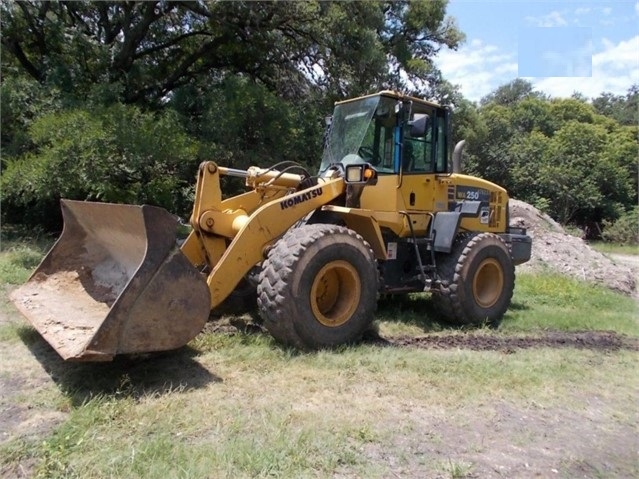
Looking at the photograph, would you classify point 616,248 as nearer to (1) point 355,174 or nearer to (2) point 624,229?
(2) point 624,229

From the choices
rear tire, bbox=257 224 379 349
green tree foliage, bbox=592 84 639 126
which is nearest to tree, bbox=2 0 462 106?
rear tire, bbox=257 224 379 349

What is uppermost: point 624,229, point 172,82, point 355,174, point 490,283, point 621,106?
point 621,106

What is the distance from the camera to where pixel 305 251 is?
16.0 ft

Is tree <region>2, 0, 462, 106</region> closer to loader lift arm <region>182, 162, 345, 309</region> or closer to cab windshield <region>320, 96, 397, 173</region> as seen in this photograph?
cab windshield <region>320, 96, 397, 173</region>

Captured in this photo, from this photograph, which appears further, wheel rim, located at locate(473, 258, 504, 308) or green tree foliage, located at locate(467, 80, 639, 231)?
green tree foliage, located at locate(467, 80, 639, 231)

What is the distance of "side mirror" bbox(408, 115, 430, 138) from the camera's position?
5.96 m

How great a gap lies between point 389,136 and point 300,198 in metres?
1.43

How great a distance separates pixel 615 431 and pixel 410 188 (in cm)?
334

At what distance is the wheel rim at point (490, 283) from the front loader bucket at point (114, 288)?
3838 mm

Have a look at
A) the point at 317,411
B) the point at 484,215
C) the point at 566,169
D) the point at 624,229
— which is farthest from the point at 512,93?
the point at 317,411

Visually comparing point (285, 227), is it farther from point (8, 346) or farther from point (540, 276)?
point (540, 276)

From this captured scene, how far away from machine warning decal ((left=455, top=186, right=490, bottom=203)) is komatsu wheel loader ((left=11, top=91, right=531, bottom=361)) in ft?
0.08

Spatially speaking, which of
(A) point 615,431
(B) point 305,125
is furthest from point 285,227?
(B) point 305,125

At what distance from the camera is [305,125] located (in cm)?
1212
